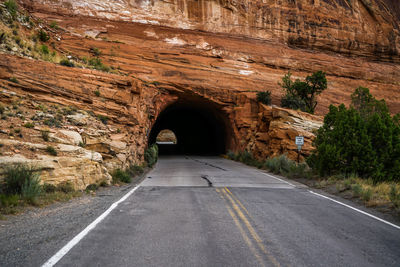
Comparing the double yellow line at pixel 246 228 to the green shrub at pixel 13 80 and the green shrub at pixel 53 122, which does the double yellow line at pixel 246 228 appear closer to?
the green shrub at pixel 53 122

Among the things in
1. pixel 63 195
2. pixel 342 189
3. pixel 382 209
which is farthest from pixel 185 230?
pixel 342 189

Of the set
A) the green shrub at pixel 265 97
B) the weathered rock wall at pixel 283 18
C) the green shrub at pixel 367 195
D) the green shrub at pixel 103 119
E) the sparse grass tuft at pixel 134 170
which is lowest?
the sparse grass tuft at pixel 134 170

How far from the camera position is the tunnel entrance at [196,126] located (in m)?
31.1

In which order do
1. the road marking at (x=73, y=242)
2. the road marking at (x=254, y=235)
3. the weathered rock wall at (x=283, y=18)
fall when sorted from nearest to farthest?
the road marking at (x=73, y=242) → the road marking at (x=254, y=235) → the weathered rock wall at (x=283, y=18)

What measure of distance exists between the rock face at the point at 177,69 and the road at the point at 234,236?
408 cm

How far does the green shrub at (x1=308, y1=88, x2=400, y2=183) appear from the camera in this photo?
→ 34.4 ft

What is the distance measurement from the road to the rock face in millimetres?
4077

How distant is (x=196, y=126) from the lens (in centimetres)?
4606

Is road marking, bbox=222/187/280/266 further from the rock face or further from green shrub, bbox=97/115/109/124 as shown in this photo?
green shrub, bbox=97/115/109/124

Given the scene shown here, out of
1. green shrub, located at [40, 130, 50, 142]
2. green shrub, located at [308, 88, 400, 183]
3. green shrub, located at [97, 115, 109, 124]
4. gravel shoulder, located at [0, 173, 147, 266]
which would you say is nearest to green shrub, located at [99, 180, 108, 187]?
gravel shoulder, located at [0, 173, 147, 266]

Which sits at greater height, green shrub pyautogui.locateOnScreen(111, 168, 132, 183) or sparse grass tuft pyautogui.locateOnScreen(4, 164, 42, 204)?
sparse grass tuft pyautogui.locateOnScreen(4, 164, 42, 204)

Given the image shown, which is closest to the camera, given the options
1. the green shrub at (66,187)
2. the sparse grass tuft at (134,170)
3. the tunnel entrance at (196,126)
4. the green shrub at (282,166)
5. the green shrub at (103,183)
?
the green shrub at (66,187)

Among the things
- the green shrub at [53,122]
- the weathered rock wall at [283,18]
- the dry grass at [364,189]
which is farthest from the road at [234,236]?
the weathered rock wall at [283,18]

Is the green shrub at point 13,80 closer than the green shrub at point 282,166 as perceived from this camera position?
Yes
